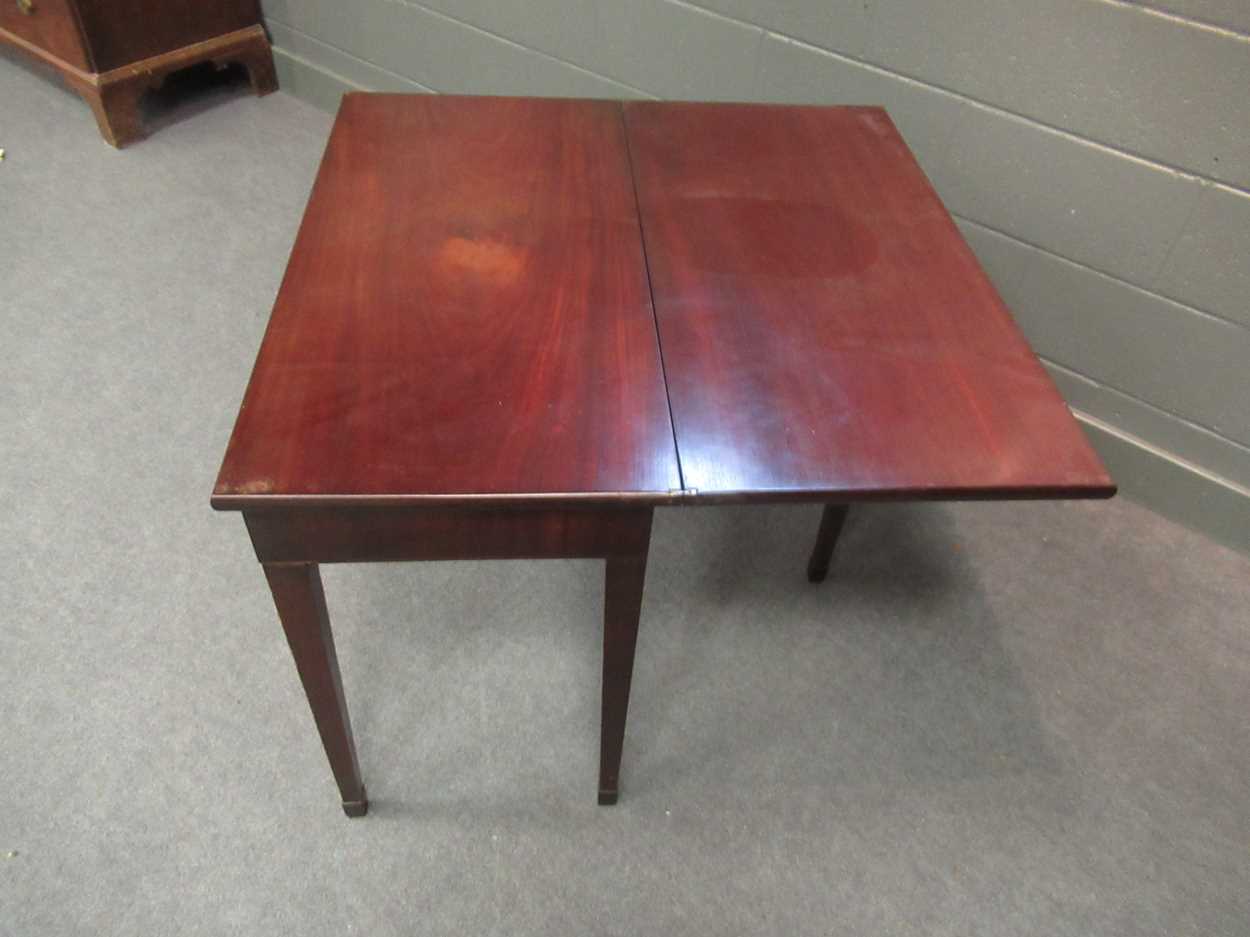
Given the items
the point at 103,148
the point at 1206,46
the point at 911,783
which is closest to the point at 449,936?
the point at 911,783

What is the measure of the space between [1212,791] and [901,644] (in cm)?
50

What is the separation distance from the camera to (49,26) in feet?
8.04

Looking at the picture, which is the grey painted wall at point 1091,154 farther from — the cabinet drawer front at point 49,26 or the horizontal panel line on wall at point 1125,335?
the cabinet drawer front at point 49,26

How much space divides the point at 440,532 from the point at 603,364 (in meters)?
0.25

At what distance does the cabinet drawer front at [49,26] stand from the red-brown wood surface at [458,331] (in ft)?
5.51

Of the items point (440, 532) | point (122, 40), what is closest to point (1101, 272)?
point (440, 532)

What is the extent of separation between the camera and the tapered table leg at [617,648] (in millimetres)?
936

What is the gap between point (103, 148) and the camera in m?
2.61

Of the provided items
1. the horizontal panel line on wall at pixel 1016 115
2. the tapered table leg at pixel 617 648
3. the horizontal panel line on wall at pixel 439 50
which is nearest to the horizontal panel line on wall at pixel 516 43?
the horizontal panel line on wall at pixel 439 50

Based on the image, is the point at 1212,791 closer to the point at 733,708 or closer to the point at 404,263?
the point at 733,708

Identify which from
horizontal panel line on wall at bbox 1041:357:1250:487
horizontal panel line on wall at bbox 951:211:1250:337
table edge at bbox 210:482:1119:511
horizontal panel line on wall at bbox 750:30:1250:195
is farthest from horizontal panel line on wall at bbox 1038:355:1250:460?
table edge at bbox 210:482:1119:511

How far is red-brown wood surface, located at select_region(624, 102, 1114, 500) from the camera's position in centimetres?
84

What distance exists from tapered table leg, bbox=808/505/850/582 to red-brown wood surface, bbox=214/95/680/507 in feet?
2.05

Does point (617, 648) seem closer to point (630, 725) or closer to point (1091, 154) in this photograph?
point (630, 725)
